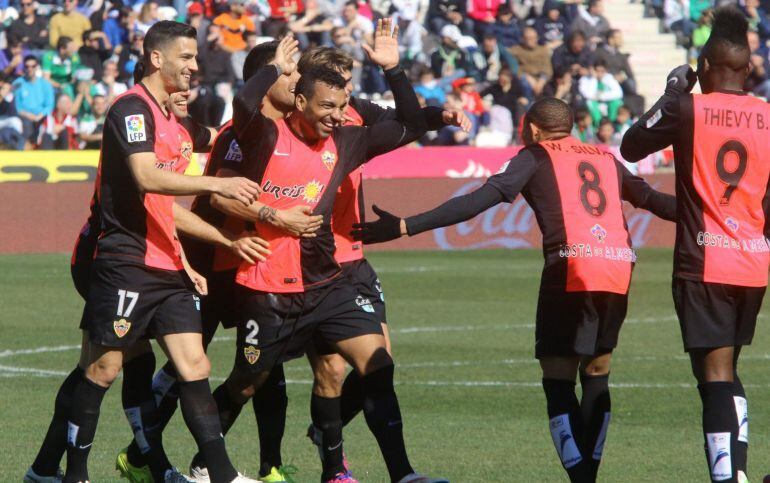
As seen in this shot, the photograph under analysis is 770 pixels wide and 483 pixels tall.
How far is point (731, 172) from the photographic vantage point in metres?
6.49

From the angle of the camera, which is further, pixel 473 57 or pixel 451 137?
pixel 473 57

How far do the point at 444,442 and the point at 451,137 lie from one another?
51.6 ft

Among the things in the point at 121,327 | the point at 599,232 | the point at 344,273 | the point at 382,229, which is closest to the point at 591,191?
the point at 599,232

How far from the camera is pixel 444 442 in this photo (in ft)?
27.9

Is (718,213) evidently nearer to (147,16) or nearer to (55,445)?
(55,445)

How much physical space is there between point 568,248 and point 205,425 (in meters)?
1.84

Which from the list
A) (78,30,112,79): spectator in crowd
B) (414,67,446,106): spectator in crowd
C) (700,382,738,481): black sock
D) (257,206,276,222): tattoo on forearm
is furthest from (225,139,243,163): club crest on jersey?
(414,67,446,106): spectator in crowd

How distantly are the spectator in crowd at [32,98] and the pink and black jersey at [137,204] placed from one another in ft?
52.7

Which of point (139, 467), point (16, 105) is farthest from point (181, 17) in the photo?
point (139, 467)

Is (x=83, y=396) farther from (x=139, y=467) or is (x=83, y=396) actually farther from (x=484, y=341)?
(x=484, y=341)

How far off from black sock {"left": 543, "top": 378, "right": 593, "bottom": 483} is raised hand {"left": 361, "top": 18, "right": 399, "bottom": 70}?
179 cm

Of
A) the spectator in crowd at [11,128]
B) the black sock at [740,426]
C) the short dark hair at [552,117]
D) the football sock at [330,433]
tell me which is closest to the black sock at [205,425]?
the football sock at [330,433]

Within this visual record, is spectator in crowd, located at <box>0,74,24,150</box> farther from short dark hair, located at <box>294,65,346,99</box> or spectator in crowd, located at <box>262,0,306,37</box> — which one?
short dark hair, located at <box>294,65,346,99</box>

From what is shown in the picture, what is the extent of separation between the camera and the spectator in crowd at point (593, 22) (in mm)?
28109
